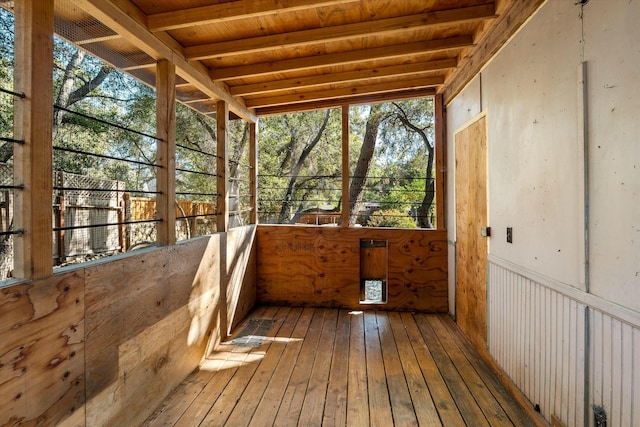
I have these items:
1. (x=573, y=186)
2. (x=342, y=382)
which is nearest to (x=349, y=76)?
(x=573, y=186)

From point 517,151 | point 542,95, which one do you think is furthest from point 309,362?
point 542,95

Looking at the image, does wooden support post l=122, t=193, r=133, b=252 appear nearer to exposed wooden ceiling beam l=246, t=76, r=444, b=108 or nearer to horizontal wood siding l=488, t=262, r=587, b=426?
exposed wooden ceiling beam l=246, t=76, r=444, b=108

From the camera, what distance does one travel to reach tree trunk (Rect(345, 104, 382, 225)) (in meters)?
5.69

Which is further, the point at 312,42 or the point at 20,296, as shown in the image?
the point at 312,42

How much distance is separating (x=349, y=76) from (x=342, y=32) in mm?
831

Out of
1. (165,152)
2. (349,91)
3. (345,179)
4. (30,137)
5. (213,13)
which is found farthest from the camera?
(345,179)

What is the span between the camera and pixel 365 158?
5.97 meters

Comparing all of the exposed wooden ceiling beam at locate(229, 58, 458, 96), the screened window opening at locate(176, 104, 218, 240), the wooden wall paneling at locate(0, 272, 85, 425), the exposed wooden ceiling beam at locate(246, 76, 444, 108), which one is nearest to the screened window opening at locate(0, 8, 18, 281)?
the wooden wall paneling at locate(0, 272, 85, 425)

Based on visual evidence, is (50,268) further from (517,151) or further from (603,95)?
(517,151)

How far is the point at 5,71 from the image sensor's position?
9.60 feet

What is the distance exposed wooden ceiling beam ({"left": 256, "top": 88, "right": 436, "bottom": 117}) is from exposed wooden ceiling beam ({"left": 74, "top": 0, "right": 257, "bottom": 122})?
2.84ft

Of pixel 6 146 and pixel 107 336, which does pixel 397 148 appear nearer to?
pixel 6 146

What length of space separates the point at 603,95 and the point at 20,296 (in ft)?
7.81

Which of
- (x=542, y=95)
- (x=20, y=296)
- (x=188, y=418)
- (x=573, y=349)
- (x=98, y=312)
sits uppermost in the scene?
(x=542, y=95)
